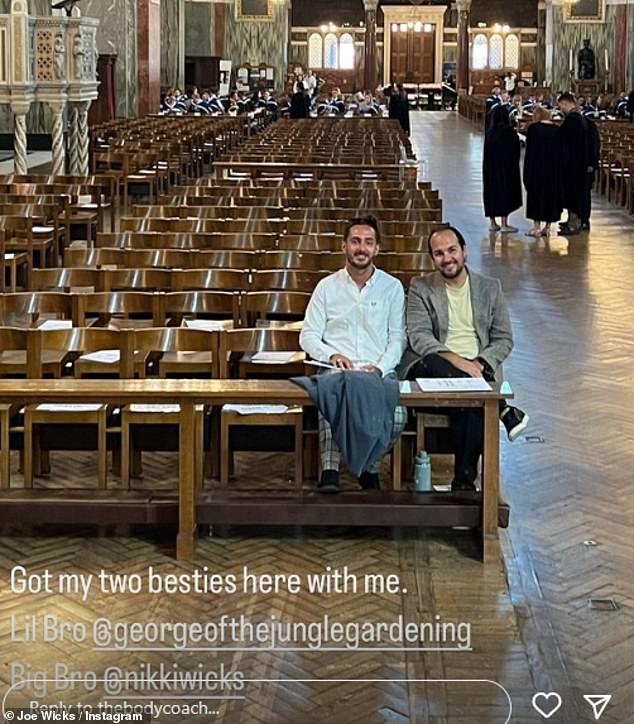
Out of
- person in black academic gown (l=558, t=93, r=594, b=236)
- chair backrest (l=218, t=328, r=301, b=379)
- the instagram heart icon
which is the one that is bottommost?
the instagram heart icon

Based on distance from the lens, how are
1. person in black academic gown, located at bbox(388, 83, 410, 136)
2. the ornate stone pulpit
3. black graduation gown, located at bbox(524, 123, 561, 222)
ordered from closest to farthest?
1. black graduation gown, located at bbox(524, 123, 561, 222)
2. the ornate stone pulpit
3. person in black academic gown, located at bbox(388, 83, 410, 136)

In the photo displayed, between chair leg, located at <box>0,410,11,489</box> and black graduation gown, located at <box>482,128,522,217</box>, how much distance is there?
984 cm

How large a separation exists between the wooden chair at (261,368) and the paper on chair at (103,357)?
0.57m

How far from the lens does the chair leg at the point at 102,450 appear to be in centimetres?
544

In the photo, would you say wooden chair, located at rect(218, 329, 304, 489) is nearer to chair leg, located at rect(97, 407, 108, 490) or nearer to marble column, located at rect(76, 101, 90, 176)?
chair leg, located at rect(97, 407, 108, 490)

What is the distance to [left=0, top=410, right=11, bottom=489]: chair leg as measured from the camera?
5.41 meters

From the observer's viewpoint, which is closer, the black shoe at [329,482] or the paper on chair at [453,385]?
the paper on chair at [453,385]

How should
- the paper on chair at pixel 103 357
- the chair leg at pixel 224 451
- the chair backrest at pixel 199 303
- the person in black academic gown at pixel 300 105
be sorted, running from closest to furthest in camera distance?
the chair leg at pixel 224 451 < the paper on chair at pixel 103 357 < the chair backrest at pixel 199 303 < the person in black academic gown at pixel 300 105

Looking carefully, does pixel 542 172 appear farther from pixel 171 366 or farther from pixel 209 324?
pixel 171 366

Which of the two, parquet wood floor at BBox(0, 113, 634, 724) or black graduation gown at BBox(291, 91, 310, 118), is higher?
black graduation gown at BBox(291, 91, 310, 118)

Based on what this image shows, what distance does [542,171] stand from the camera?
14547mm

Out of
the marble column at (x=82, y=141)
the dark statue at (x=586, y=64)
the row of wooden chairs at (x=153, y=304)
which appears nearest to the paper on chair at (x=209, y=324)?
the row of wooden chairs at (x=153, y=304)

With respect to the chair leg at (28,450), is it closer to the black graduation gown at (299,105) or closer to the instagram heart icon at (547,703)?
the instagram heart icon at (547,703)

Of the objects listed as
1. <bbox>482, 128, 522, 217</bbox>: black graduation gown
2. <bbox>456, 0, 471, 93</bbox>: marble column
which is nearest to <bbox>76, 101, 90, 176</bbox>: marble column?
<bbox>482, 128, 522, 217</bbox>: black graduation gown
